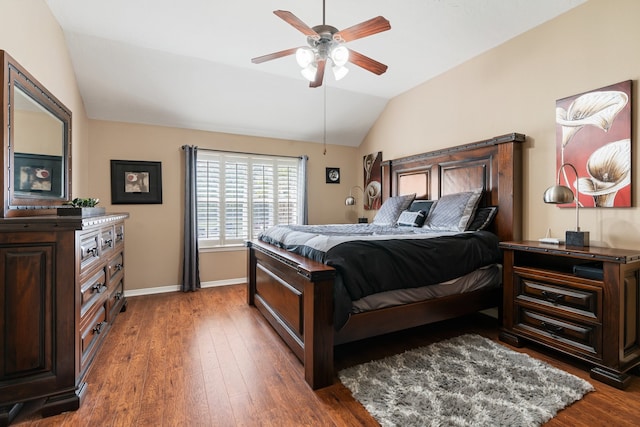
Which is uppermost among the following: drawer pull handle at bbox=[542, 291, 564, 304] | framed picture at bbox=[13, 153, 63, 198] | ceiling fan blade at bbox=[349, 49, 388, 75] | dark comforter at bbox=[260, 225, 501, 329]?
ceiling fan blade at bbox=[349, 49, 388, 75]

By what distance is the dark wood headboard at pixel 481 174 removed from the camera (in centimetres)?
298

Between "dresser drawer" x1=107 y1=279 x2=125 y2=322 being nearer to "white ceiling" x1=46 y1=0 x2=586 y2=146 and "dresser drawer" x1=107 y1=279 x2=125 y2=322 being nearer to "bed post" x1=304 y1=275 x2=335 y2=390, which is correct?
"bed post" x1=304 y1=275 x2=335 y2=390

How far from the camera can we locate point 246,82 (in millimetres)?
3867

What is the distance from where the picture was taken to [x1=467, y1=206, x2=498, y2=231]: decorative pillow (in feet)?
10.2

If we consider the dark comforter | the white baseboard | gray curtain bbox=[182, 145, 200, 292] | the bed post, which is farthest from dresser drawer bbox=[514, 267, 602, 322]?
gray curtain bbox=[182, 145, 200, 292]

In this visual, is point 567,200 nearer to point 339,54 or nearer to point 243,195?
point 339,54

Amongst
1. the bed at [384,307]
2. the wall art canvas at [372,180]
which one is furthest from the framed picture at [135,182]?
the wall art canvas at [372,180]

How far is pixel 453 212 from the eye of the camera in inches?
128

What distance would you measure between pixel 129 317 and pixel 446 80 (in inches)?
181

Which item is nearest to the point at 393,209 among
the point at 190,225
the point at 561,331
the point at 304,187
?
the point at 304,187

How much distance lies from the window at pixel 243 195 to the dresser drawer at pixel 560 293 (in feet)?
10.7

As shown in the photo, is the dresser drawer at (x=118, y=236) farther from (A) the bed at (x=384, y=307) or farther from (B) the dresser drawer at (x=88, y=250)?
(A) the bed at (x=384, y=307)

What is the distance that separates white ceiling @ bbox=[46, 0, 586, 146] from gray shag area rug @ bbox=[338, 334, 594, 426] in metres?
2.89

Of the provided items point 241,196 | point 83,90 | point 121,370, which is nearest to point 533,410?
point 121,370
